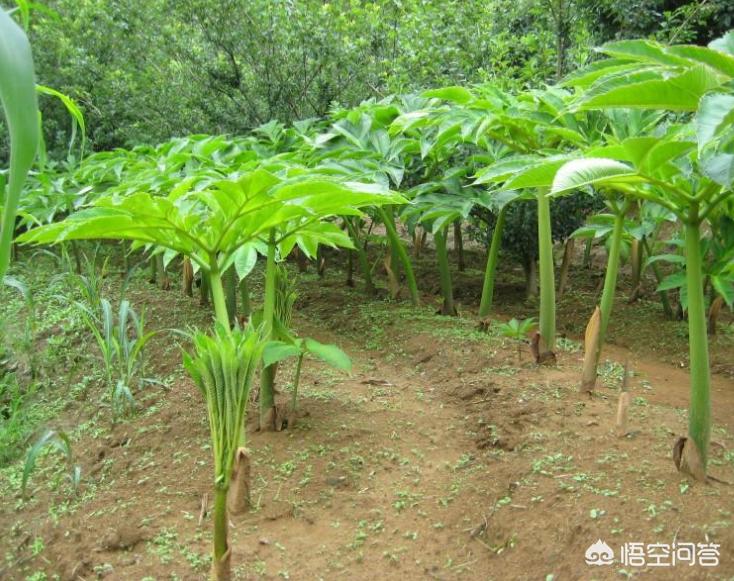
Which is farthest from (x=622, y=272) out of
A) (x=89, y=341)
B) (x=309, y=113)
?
(x=89, y=341)

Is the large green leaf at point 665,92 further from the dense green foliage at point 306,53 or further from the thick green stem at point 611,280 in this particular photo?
the dense green foliage at point 306,53

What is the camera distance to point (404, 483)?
253cm

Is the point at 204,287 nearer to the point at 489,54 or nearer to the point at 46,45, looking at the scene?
the point at 489,54

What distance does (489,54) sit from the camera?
6.61 meters

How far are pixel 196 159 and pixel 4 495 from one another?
195 centimetres

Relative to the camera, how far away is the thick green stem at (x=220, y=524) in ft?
5.65

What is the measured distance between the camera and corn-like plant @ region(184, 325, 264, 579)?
5.70 ft

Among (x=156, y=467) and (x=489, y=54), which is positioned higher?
(x=489, y=54)

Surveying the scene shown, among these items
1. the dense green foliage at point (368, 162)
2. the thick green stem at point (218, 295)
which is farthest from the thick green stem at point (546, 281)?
the thick green stem at point (218, 295)

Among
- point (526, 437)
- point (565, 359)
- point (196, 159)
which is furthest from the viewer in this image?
point (196, 159)

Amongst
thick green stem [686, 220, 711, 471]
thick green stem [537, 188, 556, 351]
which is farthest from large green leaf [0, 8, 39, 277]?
thick green stem [537, 188, 556, 351]

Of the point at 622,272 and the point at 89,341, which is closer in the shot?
the point at 89,341
